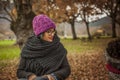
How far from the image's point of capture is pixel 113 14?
33.4 metres

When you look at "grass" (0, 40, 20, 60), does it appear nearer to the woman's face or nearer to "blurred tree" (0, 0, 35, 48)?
"blurred tree" (0, 0, 35, 48)

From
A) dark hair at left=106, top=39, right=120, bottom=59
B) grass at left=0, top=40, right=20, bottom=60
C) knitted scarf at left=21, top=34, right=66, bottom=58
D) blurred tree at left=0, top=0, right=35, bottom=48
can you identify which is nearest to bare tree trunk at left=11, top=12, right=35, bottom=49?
blurred tree at left=0, top=0, right=35, bottom=48

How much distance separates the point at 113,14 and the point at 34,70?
30.6m

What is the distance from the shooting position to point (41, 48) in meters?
3.42

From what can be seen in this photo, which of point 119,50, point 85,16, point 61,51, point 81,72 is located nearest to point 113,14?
point 85,16

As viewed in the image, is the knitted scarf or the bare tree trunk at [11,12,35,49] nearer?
the knitted scarf

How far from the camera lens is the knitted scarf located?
11.2ft

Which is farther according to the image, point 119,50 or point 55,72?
point 119,50

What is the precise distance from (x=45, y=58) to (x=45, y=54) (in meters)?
0.05

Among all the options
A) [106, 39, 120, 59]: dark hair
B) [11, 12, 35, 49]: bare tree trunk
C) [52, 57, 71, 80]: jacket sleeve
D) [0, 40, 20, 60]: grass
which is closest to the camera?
[52, 57, 71, 80]: jacket sleeve

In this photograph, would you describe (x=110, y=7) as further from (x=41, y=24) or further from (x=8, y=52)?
(x=41, y=24)

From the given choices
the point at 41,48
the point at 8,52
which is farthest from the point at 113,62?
the point at 8,52

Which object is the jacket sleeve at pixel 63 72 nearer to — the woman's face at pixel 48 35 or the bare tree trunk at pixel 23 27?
the woman's face at pixel 48 35

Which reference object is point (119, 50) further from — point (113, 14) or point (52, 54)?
point (113, 14)
